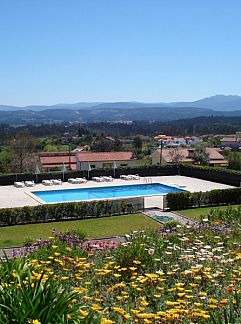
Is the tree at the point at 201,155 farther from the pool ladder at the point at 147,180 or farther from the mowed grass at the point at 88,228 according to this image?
the mowed grass at the point at 88,228

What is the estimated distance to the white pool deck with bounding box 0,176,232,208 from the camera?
2188 cm

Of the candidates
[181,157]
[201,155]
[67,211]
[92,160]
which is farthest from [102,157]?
[67,211]

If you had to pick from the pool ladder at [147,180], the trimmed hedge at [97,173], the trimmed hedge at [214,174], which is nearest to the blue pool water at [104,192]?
the pool ladder at [147,180]

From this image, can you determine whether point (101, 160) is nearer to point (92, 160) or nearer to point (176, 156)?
point (92, 160)

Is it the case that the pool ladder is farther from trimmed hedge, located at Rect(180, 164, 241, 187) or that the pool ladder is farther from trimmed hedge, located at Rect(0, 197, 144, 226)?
trimmed hedge, located at Rect(0, 197, 144, 226)

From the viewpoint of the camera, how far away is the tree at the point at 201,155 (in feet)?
153

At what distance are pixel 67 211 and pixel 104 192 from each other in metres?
8.30

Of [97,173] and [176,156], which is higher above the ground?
[97,173]

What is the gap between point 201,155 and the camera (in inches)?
1858

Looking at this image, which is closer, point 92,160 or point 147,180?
point 147,180

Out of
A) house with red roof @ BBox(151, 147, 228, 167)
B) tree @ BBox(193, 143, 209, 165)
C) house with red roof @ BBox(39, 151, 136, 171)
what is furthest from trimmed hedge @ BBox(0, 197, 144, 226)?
house with red roof @ BBox(151, 147, 228, 167)

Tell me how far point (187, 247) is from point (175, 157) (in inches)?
1620

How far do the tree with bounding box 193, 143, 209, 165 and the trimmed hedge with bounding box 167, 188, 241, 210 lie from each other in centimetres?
2476

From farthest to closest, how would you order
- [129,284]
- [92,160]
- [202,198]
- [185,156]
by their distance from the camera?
[185,156] → [92,160] → [202,198] → [129,284]
